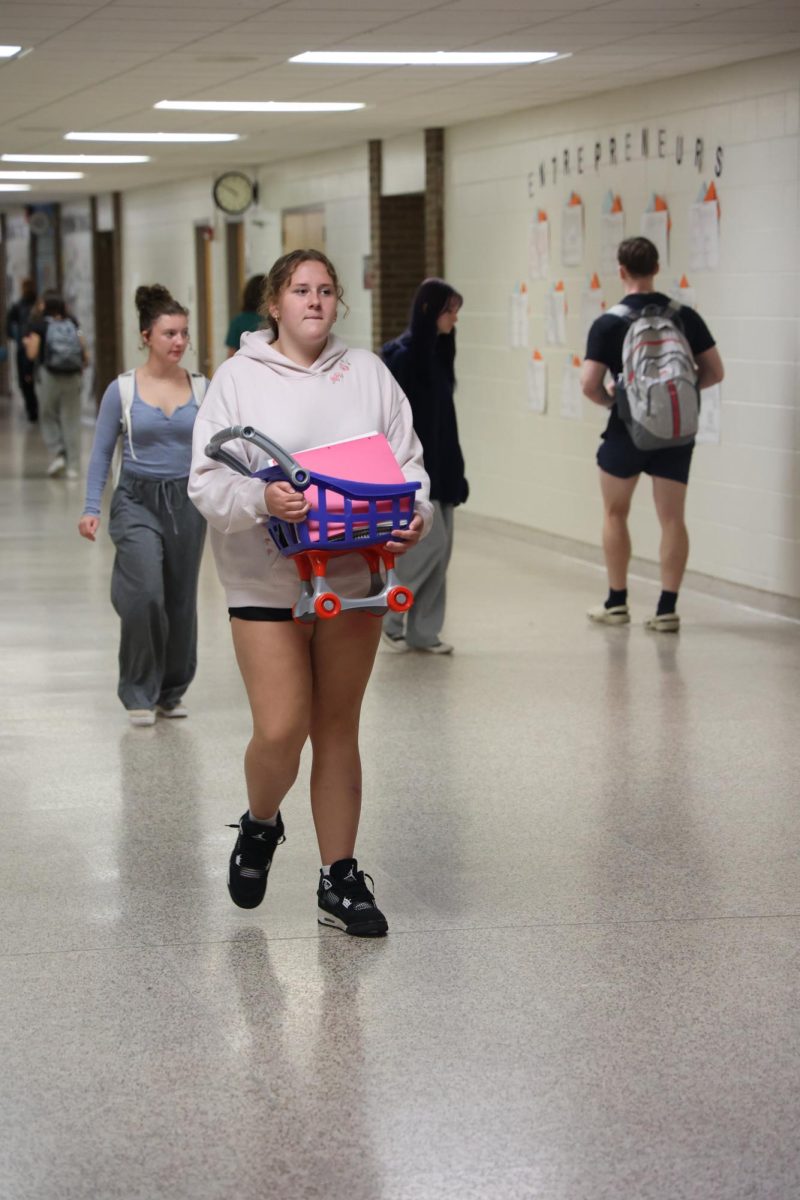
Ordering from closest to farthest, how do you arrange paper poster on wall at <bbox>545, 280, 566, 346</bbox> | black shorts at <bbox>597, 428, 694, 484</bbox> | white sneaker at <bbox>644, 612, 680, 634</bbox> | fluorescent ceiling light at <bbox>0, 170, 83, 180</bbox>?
black shorts at <bbox>597, 428, 694, 484</bbox>
white sneaker at <bbox>644, 612, 680, 634</bbox>
paper poster on wall at <bbox>545, 280, 566, 346</bbox>
fluorescent ceiling light at <bbox>0, 170, 83, 180</bbox>

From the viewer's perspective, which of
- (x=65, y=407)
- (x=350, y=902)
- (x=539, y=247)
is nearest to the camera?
(x=350, y=902)

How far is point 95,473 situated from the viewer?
6.62 metres

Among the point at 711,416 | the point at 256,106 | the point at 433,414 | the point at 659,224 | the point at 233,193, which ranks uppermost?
the point at 256,106

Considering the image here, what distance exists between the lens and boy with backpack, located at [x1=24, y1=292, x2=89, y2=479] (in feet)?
53.6

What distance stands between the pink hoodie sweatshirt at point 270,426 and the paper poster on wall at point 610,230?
6.96 m

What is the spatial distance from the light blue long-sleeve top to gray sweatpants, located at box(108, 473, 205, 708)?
0.16 ft

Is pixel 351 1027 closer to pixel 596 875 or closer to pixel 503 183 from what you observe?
pixel 596 875

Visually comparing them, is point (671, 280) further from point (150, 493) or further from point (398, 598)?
point (398, 598)

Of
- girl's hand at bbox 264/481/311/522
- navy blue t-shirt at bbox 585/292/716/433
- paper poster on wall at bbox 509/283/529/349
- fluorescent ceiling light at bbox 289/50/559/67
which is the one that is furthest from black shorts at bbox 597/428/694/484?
girl's hand at bbox 264/481/311/522

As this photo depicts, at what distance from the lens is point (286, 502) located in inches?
150

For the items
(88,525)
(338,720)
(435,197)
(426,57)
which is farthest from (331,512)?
(435,197)

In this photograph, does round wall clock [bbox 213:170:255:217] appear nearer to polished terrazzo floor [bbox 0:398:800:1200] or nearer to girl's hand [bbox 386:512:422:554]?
polished terrazzo floor [bbox 0:398:800:1200]

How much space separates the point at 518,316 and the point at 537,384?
583 millimetres

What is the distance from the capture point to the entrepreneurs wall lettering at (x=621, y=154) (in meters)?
9.88
